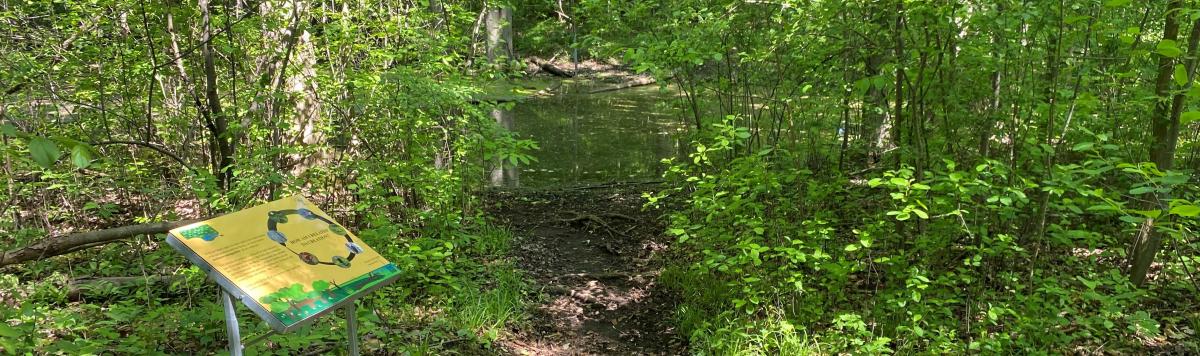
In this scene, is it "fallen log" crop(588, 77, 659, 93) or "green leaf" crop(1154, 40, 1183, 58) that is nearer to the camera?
"green leaf" crop(1154, 40, 1183, 58)

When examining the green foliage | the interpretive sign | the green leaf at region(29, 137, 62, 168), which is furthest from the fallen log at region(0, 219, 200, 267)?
the green foliage

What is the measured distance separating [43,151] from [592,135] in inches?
515

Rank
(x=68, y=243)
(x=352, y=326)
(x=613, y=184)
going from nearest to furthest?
1. (x=352, y=326)
2. (x=68, y=243)
3. (x=613, y=184)

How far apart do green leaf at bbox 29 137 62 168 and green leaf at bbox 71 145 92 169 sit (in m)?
0.06

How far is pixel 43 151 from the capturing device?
1648 millimetres

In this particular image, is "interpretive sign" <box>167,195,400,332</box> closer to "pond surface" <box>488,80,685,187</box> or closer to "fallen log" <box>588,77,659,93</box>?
"pond surface" <box>488,80,685,187</box>

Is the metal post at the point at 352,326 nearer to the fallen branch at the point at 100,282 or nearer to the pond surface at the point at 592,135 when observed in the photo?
the fallen branch at the point at 100,282

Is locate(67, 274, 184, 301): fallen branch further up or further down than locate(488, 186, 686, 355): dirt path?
further up

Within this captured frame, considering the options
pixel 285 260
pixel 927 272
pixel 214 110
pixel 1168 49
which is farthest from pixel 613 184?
pixel 1168 49

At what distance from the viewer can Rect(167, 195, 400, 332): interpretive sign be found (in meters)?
2.57

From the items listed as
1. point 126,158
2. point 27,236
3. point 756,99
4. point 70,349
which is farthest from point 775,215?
point 126,158

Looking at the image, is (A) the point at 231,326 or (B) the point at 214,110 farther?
(B) the point at 214,110

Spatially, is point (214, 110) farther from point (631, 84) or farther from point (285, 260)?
point (631, 84)

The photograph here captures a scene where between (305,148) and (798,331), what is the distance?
159 inches
